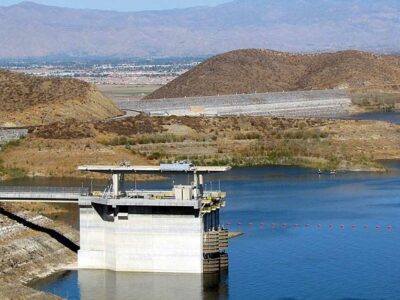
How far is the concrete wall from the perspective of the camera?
63.6 meters

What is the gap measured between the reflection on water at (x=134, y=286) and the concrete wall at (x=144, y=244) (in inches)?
21.8

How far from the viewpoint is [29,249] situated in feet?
220

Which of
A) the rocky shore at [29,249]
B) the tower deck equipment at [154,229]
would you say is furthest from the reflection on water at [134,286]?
the rocky shore at [29,249]

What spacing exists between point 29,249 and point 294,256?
46.3 feet

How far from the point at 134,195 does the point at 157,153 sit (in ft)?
190

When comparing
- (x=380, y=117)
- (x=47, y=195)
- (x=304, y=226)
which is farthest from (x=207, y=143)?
(x=380, y=117)

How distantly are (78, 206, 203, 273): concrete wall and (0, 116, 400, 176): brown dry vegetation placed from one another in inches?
1897

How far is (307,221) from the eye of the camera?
81750 millimetres

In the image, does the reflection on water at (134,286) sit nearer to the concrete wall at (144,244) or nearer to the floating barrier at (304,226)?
the concrete wall at (144,244)

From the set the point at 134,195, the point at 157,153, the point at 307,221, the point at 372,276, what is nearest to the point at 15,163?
the point at 157,153

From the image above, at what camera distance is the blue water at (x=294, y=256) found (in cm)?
6050

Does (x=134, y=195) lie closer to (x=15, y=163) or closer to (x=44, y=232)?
(x=44, y=232)

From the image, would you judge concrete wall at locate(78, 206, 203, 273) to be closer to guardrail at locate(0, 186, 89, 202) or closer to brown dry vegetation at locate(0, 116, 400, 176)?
guardrail at locate(0, 186, 89, 202)

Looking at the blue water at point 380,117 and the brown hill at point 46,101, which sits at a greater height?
the brown hill at point 46,101
